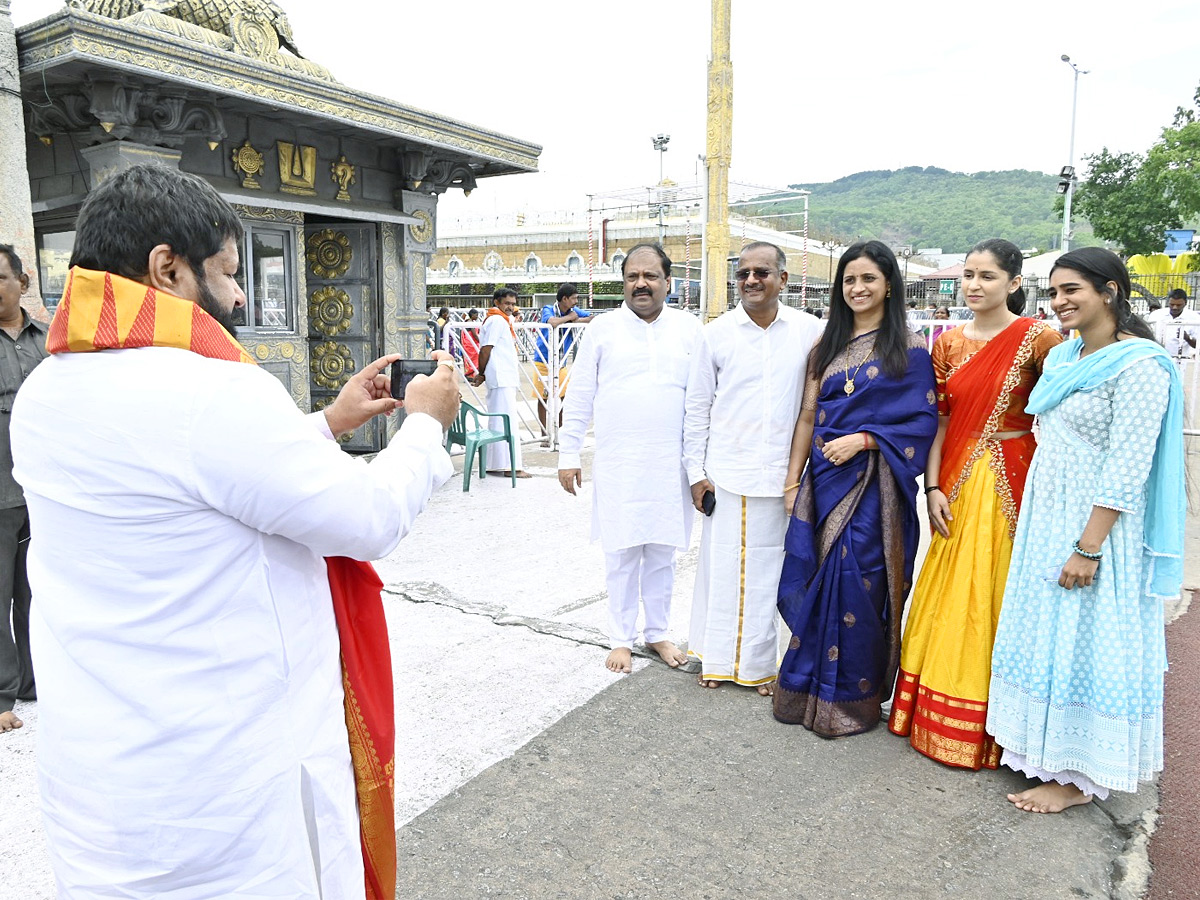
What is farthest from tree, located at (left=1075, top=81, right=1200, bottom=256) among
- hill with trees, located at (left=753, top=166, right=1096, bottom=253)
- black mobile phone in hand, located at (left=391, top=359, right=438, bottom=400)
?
hill with trees, located at (left=753, top=166, right=1096, bottom=253)

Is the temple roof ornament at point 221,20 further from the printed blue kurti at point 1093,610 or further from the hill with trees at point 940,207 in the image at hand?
the hill with trees at point 940,207

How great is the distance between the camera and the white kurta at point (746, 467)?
3.25 meters

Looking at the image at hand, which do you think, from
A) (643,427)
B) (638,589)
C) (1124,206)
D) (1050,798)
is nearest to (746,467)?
(643,427)

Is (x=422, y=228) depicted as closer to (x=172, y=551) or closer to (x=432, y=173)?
(x=432, y=173)

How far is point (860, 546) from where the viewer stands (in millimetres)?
2975

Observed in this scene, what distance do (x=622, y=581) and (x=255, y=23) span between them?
4920 mm

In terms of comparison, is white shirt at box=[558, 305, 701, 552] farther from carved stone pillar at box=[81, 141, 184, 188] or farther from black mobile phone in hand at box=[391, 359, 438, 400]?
carved stone pillar at box=[81, 141, 184, 188]

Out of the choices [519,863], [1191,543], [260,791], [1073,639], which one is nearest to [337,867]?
[260,791]

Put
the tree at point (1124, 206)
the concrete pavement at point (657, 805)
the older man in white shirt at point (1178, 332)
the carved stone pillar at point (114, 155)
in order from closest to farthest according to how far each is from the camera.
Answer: the concrete pavement at point (657, 805)
the carved stone pillar at point (114, 155)
the older man in white shirt at point (1178, 332)
the tree at point (1124, 206)

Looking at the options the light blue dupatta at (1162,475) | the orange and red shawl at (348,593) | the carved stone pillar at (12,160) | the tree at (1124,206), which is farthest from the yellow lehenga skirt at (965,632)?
the tree at (1124,206)

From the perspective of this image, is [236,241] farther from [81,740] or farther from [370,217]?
[370,217]

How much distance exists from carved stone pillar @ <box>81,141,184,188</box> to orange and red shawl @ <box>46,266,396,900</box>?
16.0 ft

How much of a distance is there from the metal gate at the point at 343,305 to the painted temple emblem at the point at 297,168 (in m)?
0.71

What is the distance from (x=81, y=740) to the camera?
1.25m
